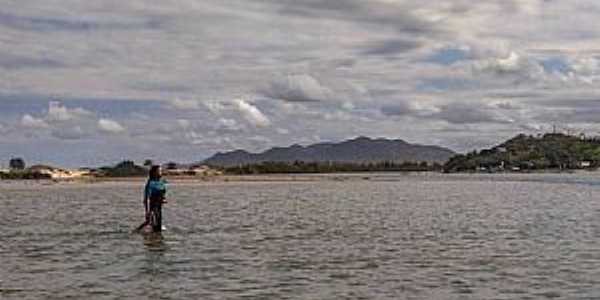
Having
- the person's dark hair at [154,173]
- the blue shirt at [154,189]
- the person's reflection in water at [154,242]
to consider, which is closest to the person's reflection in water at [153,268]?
the person's reflection in water at [154,242]

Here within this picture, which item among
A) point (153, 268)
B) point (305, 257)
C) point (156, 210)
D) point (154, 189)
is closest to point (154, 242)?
point (154, 189)

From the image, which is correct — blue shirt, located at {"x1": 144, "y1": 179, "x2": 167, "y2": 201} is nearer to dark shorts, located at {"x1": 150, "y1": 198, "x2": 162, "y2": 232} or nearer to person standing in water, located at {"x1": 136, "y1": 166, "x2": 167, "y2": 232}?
person standing in water, located at {"x1": 136, "y1": 166, "x2": 167, "y2": 232}

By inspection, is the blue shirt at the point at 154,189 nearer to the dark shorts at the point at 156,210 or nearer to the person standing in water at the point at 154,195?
the person standing in water at the point at 154,195

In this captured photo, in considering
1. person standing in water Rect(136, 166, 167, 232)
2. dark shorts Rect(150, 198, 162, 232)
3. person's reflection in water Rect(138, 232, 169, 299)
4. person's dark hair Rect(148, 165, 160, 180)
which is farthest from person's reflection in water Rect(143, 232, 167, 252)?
person's dark hair Rect(148, 165, 160, 180)

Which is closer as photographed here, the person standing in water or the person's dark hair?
the person standing in water

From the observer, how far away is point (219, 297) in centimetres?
2173

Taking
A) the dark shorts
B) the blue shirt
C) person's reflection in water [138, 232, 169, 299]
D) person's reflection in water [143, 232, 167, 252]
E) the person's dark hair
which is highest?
the person's dark hair

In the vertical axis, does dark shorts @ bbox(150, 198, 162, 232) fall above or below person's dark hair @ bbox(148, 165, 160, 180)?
below

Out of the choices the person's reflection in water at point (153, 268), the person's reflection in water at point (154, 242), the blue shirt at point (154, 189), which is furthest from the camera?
the blue shirt at point (154, 189)

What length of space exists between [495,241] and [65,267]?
16.1 m

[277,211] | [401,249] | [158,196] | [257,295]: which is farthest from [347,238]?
[277,211]

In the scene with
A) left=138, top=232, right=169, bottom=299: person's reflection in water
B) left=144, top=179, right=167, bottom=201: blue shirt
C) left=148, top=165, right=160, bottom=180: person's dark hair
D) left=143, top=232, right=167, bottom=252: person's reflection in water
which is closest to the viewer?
left=138, top=232, right=169, bottom=299: person's reflection in water

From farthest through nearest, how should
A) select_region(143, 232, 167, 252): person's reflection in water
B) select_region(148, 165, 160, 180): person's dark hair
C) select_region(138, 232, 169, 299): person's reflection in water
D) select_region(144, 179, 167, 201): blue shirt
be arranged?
select_region(148, 165, 160, 180): person's dark hair, select_region(144, 179, 167, 201): blue shirt, select_region(143, 232, 167, 252): person's reflection in water, select_region(138, 232, 169, 299): person's reflection in water

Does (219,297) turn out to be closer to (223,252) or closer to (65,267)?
(65,267)
